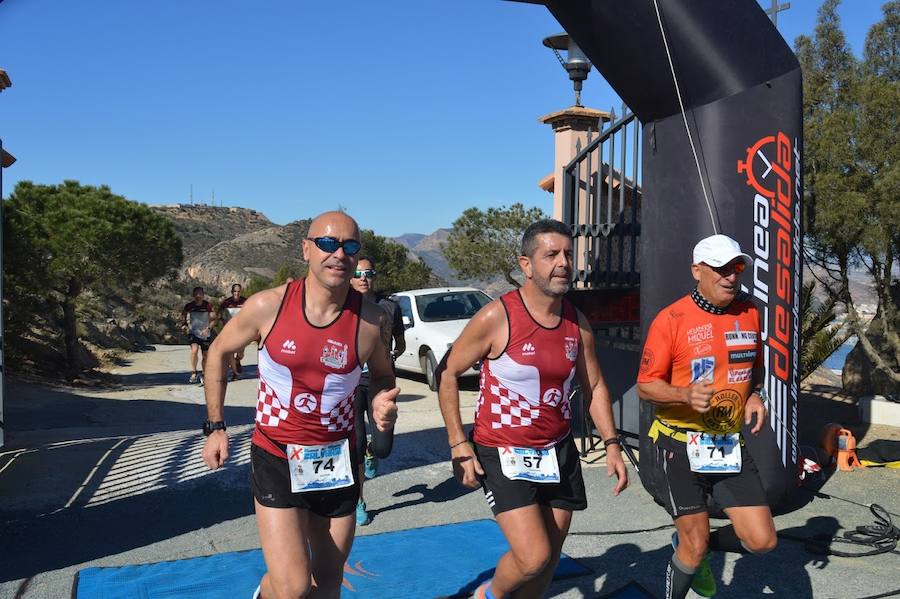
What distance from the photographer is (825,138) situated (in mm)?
9141

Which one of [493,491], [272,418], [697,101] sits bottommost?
[493,491]

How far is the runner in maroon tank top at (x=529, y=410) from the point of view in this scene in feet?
12.3

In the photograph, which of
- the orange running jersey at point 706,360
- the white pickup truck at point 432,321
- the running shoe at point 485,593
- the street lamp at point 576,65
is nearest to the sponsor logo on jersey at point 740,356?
the orange running jersey at point 706,360

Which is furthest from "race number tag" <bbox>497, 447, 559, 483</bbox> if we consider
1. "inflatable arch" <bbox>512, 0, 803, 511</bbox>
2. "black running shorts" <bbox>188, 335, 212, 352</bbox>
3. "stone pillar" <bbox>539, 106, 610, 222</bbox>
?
"black running shorts" <bbox>188, 335, 212, 352</bbox>

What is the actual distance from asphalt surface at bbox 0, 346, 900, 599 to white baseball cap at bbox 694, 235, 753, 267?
2.00 meters

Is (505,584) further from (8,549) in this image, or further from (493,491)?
(8,549)

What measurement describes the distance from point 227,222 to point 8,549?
70.5 meters

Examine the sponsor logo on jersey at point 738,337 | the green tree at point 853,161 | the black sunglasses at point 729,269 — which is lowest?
the sponsor logo on jersey at point 738,337

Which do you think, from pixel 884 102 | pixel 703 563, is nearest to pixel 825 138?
pixel 884 102

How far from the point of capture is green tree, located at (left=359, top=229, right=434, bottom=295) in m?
31.7

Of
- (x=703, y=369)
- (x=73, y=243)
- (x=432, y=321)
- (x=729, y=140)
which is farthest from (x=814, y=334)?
(x=73, y=243)

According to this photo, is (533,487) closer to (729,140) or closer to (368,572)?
(368,572)

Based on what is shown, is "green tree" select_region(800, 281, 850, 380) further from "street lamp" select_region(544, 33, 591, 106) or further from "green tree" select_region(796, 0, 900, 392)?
"street lamp" select_region(544, 33, 591, 106)

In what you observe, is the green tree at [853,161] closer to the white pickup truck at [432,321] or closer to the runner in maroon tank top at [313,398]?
the white pickup truck at [432,321]
